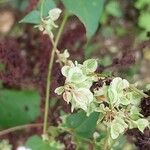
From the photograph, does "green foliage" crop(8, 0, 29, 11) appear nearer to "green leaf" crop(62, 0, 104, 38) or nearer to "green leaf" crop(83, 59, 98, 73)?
"green leaf" crop(62, 0, 104, 38)

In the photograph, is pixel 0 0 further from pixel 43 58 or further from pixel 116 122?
pixel 116 122

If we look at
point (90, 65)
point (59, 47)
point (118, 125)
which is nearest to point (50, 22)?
point (90, 65)

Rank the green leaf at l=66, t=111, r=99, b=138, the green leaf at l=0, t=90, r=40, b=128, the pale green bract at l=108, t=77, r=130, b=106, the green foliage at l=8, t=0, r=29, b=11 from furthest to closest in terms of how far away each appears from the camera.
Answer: the green foliage at l=8, t=0, r=29, b=11 < the green leaf at l=0, t=90, r=40, b=128 < the green leaf at l=66, t=111, r=99, b=138 < the pale green bract at l=108, t=77, r=130, b=106

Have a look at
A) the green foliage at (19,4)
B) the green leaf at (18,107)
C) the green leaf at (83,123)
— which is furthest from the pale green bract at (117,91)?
the green foliage at (19,4)

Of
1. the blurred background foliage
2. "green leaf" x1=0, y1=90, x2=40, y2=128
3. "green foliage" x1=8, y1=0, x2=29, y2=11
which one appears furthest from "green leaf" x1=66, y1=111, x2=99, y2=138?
"green foliage" x1=8, y1=0, x2=29, y2=11

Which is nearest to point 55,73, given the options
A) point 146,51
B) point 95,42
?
point 95,42
